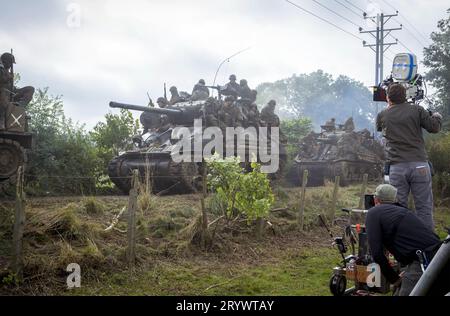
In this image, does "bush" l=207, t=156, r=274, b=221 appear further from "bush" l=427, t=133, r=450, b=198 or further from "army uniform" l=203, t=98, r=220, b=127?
"bush" l=427, t=133, r=450, b=198

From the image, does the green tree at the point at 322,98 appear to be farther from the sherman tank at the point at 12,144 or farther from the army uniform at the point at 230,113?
the sherman tank at the point at 12,144

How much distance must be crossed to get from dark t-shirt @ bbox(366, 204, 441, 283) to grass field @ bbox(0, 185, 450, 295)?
1476mm

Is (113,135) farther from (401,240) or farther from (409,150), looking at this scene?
(401,240)

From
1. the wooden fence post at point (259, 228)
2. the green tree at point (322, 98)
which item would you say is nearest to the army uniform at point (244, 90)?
the wooden fence post at point (259, 228)

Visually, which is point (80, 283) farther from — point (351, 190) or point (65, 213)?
point (351, 190)

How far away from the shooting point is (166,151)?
13266mm

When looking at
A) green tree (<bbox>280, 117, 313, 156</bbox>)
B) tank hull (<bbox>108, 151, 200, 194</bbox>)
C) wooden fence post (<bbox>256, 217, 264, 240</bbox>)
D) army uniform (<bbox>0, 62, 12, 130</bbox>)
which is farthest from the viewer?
green tree (<bbox>280, 117, 313, 156</bbox>)

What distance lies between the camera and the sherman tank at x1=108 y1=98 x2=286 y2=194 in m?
13.0

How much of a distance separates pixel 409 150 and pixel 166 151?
851cm

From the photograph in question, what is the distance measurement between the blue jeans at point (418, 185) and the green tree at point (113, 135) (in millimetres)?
10424

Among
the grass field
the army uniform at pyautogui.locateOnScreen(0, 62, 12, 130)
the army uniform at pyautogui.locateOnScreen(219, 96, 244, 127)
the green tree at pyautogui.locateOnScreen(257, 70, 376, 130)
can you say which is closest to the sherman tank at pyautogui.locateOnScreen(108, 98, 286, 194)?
the army uniform at pyautogui.locateOnScreen(219, 96, 244, 127)

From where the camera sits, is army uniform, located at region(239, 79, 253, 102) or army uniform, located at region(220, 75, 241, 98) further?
army uniform, located at region(239, 79, 253, 102)

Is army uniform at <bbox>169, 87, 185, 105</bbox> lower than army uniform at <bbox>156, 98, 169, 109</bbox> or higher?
higher

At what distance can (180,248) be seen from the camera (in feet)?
22.7
